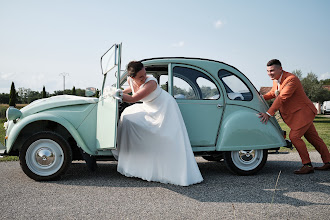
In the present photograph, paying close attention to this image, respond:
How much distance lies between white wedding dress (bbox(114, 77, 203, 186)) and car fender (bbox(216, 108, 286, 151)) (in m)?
0.78

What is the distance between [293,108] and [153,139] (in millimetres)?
2700

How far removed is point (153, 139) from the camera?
200 inches

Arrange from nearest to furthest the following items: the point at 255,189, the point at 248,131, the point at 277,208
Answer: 1. the point at 277,208
2. the point at 255,189
3. the point at 248,131

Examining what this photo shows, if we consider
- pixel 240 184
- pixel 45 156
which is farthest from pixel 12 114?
pixel 240 184

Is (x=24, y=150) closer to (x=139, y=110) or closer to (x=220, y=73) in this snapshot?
(x=139, y=110)

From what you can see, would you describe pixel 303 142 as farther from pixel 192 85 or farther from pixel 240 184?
pixel 192 85

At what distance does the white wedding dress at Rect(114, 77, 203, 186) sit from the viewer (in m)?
4.96

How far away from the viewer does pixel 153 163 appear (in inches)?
199

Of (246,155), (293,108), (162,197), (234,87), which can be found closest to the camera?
(162,197)

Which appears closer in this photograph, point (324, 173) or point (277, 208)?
point (277, 208)

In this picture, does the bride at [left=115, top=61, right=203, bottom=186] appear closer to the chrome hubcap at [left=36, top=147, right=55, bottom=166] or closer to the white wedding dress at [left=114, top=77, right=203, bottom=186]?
the white wedding dress at [left=114, top=77, right=203, bottom=186]

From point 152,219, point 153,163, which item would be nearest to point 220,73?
point 153,163

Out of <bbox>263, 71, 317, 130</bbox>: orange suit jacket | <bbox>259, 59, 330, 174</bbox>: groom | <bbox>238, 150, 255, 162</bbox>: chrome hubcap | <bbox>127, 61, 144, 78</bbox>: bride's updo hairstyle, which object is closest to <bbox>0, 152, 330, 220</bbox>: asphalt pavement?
<bbox>238, 150, 255, 162</bbox>: chrome hubcap

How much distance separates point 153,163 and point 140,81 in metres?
1.29
